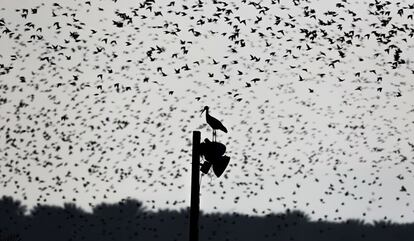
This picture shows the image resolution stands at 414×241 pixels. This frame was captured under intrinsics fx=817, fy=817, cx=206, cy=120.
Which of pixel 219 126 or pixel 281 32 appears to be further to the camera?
pixel 281 32

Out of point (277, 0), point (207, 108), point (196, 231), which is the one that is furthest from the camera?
point (277, 0)

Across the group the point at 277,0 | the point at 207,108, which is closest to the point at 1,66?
the point at 277,0

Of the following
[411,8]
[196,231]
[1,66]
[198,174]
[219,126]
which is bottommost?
[196,231]

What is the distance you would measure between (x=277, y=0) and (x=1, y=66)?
986 centimetres

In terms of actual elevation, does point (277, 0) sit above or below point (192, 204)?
above

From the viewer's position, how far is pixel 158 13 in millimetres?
25422

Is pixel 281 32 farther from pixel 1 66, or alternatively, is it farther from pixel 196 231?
pixel 196 231

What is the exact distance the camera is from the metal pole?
10.3 meters

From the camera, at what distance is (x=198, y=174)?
10.4 m

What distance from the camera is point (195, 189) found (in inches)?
409

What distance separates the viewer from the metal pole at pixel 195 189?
1028 cm

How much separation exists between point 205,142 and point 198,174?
2.00 feet

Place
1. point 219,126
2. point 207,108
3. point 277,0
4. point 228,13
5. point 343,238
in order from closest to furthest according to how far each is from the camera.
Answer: point 219,126 < point 207,108 < point 277,0 < point 228,13 < point 343,238

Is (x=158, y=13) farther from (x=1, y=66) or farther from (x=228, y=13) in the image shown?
(x=1, y=66)
